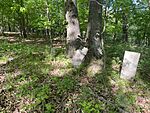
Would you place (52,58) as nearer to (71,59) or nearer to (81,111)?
(71,59)

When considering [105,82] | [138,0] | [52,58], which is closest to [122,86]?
[105,82]

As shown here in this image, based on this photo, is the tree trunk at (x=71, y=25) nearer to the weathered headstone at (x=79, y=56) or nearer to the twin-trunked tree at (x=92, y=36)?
the twin-trunked tree at (x=92, y=36)

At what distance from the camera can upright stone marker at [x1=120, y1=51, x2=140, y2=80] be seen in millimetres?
4973

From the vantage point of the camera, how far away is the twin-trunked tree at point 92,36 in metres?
5.71

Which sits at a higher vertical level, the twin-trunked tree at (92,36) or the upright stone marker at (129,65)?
the twin-trunked tree at (92,36)

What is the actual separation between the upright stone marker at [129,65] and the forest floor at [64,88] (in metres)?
0.20

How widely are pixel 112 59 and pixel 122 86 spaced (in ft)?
5.87

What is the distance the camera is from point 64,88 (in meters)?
4.39

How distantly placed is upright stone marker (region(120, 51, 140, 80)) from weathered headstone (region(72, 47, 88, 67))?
131 centimetres

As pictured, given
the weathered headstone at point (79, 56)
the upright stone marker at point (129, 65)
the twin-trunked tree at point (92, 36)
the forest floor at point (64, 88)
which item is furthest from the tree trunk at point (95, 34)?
the upright stone marker at point (129, 65)

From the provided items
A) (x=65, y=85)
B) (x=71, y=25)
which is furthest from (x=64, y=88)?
(x=71, y=25)

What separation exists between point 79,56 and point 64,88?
61.0 inches

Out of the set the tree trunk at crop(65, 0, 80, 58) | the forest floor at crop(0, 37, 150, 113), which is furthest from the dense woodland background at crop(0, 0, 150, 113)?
the tree trunk at crop(65, 0, 80, 58)

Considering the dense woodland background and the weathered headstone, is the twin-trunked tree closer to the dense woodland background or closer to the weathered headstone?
the dense woodland background
